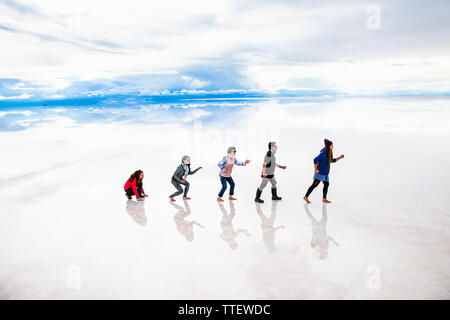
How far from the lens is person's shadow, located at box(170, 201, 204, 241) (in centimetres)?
604

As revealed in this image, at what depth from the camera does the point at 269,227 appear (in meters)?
6.32

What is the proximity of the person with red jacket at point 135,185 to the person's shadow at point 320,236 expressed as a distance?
4329mm

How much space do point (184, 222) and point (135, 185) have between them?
1.84 meters

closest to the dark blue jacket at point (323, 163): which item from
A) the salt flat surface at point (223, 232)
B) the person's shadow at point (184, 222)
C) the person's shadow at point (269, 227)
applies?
the salt flat surface at point (223, 232)

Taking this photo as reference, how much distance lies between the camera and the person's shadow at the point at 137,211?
6.68 metres

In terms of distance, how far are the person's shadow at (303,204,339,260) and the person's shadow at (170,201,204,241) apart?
7.84 ft

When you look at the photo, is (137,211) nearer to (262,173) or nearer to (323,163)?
(262,173)

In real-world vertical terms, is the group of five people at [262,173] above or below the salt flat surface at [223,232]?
above

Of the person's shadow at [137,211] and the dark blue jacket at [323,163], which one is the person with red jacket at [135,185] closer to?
the person's shadow at [137,211]

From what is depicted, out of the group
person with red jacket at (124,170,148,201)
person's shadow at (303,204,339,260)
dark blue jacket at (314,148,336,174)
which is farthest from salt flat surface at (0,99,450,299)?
dark blue jacket at (314,148,336,174)

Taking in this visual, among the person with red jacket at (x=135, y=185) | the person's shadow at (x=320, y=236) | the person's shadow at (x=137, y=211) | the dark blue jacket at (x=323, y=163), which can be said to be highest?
the dark blue jacket at (x=323, y=163)

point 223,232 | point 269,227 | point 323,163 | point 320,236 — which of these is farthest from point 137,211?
point 323,163
